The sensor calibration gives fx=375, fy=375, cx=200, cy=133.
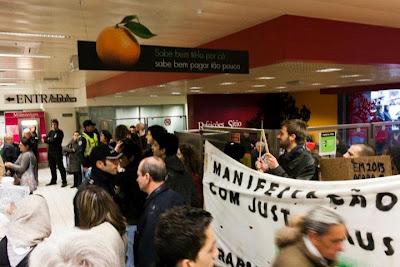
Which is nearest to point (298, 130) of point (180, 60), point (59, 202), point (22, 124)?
point (180, 60)

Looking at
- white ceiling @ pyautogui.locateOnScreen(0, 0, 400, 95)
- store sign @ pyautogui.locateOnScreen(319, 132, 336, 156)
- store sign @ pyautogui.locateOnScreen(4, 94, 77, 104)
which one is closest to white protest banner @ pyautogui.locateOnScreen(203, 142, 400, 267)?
white ceiling @ pyautogui.locateOnScreen(0, 0, 400, 95)

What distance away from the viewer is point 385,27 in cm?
502

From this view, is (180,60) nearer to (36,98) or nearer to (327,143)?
(327,143)

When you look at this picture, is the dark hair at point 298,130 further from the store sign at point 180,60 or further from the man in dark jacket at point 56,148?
the man in dark jacket at point 56,148

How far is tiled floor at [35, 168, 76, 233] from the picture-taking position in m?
6.40

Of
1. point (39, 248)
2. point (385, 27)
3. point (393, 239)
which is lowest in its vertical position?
point (393, 239)

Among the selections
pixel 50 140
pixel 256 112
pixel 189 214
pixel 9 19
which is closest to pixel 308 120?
pixel 256 112

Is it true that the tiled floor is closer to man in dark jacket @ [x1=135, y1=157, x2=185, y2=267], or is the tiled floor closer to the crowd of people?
the crowd of people

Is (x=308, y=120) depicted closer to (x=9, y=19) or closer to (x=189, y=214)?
(x=9, y=19)

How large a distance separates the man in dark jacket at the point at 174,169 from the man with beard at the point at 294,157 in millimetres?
661

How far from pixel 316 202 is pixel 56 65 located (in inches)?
273

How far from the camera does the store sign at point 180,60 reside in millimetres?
3621

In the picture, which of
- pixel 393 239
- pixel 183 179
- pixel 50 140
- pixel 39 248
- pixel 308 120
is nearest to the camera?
pixel 39 248

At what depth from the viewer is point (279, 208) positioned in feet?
8.66
